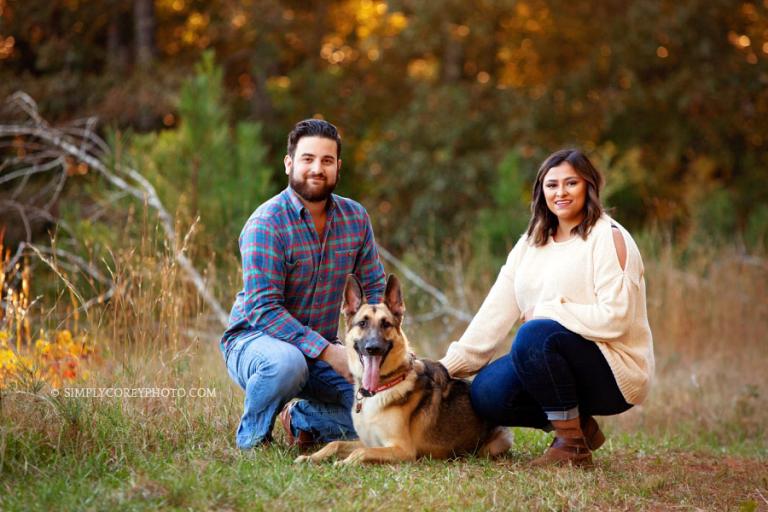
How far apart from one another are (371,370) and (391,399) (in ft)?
0.75

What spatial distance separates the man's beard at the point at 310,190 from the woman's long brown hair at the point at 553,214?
118 centimetres

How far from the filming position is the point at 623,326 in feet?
14.4

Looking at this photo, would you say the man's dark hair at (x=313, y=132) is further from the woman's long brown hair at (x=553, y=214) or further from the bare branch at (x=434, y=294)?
the bare branch at (x=434, y=294)

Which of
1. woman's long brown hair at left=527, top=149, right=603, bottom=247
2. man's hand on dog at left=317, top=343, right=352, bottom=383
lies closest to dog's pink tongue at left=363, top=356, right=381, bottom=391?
man's hand on dog at left=317, top=343, right=352, bottom=383

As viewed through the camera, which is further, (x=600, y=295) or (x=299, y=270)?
(x=299, y=270)

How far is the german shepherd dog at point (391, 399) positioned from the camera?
4508 millimetres

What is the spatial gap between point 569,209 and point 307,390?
187 cm

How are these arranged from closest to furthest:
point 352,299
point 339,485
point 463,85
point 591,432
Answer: point 339,485
point 352,299
point 591,432
point 463,85

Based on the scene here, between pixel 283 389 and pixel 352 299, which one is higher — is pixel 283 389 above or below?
below

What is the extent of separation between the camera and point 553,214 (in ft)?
15.9

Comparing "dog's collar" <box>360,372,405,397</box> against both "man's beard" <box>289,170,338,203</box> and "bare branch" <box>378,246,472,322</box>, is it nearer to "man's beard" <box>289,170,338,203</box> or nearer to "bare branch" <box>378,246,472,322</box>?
"man's beard" <box>289,170,338,203</box>

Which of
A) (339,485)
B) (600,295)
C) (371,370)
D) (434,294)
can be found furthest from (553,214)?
(434,294)

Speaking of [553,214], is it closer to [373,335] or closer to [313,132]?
[373,335]

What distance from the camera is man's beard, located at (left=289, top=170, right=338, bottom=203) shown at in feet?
15.9
